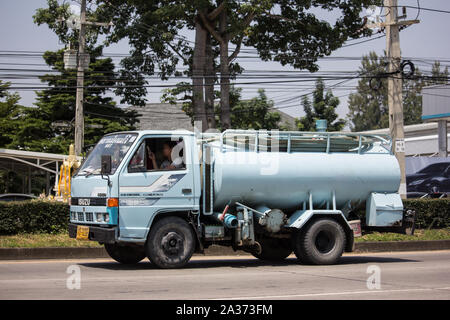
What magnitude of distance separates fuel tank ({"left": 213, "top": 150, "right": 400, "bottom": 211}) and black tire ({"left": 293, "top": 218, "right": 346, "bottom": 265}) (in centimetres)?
57

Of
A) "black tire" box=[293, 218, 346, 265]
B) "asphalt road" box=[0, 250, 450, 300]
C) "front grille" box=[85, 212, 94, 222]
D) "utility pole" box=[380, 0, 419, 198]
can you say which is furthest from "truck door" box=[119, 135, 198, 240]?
"utility pole" box=[380, 0, 419, 198]

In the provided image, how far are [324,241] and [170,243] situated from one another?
342 cm

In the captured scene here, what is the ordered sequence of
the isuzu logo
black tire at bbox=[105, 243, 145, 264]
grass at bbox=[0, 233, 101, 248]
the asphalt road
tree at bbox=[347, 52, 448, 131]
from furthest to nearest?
tree at bbox=[347, 52, 448, 131] < grass at bbox=[0, 233, 101, 248] < black tire at bbox=[105, 243, 145, 264] < the isuzu logo < the asphalt road

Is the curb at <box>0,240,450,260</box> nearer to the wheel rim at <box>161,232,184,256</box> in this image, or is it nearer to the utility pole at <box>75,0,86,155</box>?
the wheel rim at <box>161,232,184,256</box>

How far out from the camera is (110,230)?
450 inches

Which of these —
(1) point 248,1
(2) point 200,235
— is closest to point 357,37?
(1) point 248,1

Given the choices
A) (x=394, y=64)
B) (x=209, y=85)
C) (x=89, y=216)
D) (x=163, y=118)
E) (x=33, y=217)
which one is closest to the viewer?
(x=89, y=216)

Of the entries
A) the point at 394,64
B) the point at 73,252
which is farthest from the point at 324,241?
the point at 394,64

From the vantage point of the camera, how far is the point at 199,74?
26.1 m

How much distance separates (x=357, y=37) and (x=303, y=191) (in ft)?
51.3

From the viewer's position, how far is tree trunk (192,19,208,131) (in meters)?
25.9

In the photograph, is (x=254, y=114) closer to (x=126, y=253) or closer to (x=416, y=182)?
(x=416, y=182)

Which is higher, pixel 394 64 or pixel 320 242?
pixel 394 64
